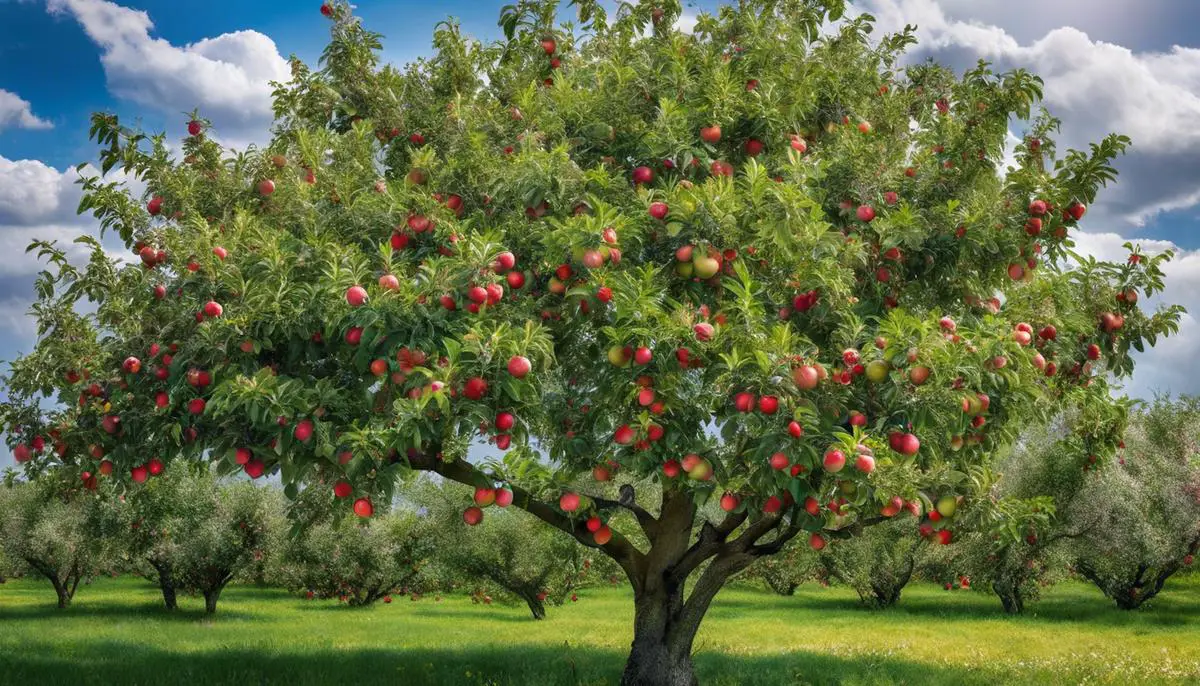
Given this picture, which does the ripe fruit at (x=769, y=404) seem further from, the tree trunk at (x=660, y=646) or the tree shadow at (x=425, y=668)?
the tree shadow at (x=425, y=668)

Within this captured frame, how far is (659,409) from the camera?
30.6 ft

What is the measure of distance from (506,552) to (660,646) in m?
17.6

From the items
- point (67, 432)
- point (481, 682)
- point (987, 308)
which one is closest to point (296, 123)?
point (67, 432)

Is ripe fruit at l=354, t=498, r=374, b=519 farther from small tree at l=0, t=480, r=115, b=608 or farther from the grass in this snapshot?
small tree at l=0, t=480, r=115, b=608

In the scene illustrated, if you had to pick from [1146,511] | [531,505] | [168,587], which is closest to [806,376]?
[531,505]

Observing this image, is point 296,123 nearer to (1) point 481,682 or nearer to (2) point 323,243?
(2) point 323,243

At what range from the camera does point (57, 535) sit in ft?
106

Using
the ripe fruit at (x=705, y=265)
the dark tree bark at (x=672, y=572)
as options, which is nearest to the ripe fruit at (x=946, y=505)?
the dark tree bark at (x=672, y=572)

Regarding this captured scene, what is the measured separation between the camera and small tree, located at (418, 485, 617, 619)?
3053cm

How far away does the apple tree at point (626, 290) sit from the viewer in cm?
→ 894

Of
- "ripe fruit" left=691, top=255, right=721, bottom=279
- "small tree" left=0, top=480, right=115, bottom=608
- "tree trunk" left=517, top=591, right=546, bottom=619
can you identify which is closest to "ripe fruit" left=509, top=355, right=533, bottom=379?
"ripe fruit" left=691, top=255, right=721, bottom=279

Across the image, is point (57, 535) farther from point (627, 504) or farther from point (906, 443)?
point (906, 443)

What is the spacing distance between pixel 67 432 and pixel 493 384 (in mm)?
5930

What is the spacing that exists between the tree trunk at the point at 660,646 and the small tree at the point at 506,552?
590 inches
